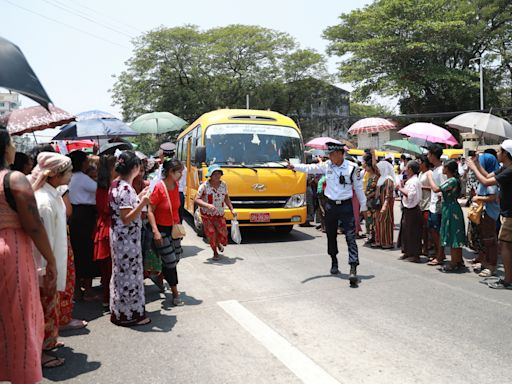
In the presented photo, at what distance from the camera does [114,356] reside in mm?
3631

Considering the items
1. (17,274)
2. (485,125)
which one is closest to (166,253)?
(17,274)

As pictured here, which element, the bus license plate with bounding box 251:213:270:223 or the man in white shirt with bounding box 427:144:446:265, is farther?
the bus license plate with bounding box 251:213:270:223

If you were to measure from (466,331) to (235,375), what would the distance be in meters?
2.20

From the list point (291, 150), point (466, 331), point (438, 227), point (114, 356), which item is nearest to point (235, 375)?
point (114, 356)

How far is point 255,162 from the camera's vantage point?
9.04 m

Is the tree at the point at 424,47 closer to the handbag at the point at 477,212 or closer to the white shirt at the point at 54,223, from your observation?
the handbag at the point at 477,212

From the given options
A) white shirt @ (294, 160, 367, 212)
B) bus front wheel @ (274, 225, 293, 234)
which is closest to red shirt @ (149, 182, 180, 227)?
white shirt @ (294, 160, 367, 212)

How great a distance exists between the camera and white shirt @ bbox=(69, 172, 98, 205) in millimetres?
5125

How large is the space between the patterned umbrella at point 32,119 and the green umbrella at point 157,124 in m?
5.72

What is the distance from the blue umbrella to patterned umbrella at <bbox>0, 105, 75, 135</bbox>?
1399 millimetres

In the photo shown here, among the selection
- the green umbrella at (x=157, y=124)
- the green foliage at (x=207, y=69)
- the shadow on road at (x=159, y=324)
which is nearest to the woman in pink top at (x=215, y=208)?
the shadow on road at (x=159, y=324)

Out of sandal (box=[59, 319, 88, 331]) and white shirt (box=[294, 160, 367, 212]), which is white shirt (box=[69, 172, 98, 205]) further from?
white shirt (box=[294, 160, 367, 212])

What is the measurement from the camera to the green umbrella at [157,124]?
12.1 metres

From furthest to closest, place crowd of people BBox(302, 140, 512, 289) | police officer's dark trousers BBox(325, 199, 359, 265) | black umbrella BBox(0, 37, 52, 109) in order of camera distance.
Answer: police officer's dark trousers BBox(325, 199, 359, 265)
crowd of people BBox(302, 140, 512, 289)
black umbrella BBox(0, 37, 52, 109)
